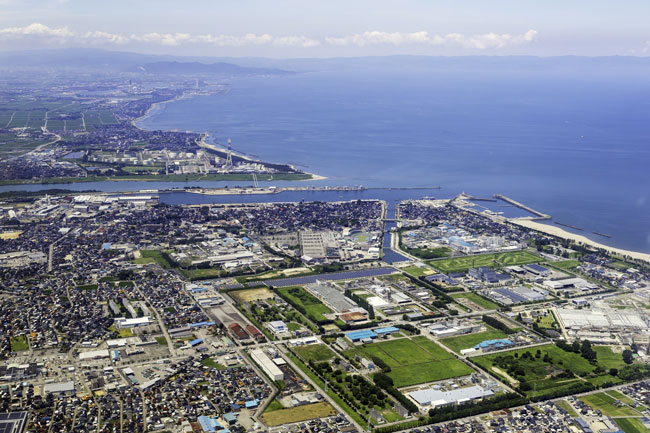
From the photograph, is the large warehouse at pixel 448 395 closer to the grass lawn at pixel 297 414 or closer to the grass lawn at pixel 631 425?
the grass lawn at pixel 297 414

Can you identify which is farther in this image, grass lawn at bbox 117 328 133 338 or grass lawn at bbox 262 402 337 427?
grass lawn at bbox 117 328 133 338

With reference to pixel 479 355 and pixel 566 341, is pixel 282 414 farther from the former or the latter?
pixel 566 341

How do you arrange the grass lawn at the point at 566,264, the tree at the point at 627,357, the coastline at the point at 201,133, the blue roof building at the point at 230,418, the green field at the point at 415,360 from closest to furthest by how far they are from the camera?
the blue roof building at the point at 230,418 < the green field at the point at 415,360 < the tree at the point at 627,357 < the grass lawn at the point at 566,264 < the coastline at the point at 201,133

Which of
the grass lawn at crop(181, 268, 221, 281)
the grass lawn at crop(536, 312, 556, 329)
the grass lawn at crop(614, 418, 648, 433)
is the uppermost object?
the grass lawn at crop(614, 418, 648, 433)

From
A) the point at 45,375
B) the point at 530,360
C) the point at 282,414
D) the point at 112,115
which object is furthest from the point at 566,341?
the point at 112,115

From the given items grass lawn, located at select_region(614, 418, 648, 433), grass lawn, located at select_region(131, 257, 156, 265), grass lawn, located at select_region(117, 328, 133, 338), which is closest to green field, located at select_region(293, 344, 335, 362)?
grass lawn, located at select_region(117, 328, 133, 338)

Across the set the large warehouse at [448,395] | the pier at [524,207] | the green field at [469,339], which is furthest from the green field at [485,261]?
the large warehouse at [448,395]

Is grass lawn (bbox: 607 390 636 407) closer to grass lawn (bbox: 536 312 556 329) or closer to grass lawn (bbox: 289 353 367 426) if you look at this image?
grass lawn (bbox: 536 312 556 329)
